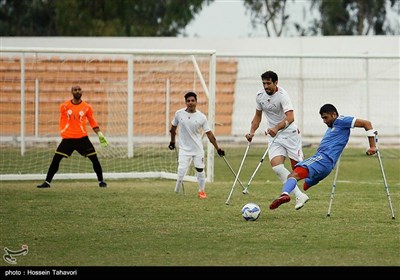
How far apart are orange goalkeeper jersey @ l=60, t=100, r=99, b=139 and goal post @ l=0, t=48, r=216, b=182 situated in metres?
2.48

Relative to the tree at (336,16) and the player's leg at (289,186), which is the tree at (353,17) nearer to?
the tree at (336,16)

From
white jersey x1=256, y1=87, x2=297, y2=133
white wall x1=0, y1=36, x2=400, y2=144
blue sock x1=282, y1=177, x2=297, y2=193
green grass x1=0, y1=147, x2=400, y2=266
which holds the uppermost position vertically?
white wall x1=0, y1=36, x2=400, y2=144

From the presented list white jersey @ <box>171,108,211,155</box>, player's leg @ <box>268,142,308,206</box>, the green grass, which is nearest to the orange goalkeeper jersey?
the green grass

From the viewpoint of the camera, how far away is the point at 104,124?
34969 millimetres

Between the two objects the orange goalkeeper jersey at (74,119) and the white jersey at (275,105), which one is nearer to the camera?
the white jersey at (275,105)

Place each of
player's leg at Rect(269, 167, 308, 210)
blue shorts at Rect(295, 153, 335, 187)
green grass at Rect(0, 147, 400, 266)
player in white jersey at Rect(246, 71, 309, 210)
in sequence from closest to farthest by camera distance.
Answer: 1. green grass at Rect(0, 147, 400, 266)
2. player's leg at Rect(269, 167, 308, 210)
3. blue shorts at Rect(295, 153, 335, 187)
4. player in white jersey at Rect(246, 71, 309, 210)

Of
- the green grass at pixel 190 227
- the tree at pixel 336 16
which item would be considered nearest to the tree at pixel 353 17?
the tree at pixel 336 16

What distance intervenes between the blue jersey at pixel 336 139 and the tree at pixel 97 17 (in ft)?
137

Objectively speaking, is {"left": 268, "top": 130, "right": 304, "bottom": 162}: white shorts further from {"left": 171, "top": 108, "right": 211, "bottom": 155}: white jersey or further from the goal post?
the goal post

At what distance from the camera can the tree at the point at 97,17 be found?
2286 inches

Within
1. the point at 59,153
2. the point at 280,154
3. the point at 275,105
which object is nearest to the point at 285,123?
the point at 275,105

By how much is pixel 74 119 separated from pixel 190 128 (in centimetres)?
312

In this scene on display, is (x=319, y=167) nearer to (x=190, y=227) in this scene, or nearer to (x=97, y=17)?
(x=190, y=227)

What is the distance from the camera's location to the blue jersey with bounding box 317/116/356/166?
640 inches
